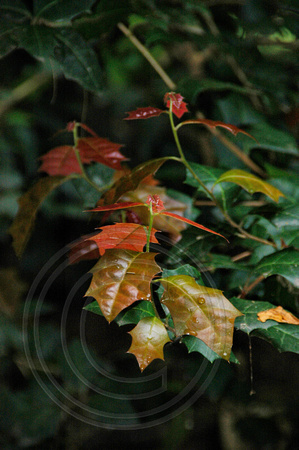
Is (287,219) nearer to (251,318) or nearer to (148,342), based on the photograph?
(251,318)

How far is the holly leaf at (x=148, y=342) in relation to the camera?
16.0 inches

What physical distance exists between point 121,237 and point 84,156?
0.87 ft

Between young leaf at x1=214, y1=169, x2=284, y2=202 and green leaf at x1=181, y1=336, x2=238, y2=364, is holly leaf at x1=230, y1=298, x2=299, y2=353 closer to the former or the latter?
green leaf at x1=181, y1=336, x2=238, y2=364

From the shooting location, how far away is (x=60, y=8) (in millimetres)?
782

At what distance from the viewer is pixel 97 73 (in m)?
0.77

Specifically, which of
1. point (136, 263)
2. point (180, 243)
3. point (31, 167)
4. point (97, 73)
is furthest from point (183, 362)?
point (31, 167)

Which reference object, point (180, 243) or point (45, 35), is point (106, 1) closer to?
point (45, 35)

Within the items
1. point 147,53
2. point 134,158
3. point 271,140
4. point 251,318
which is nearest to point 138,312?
point 251,318

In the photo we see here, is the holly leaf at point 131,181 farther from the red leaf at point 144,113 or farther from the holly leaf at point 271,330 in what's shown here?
the holly leaf at point 271,330

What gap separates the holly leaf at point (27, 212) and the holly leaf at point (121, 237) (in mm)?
220

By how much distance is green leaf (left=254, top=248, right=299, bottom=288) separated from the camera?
0.49m

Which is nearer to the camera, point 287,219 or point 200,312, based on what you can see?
point 200,312

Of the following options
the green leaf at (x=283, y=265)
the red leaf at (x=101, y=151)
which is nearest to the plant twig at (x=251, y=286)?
the green leaf at (x=283, y=265)

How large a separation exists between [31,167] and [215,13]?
82cm
